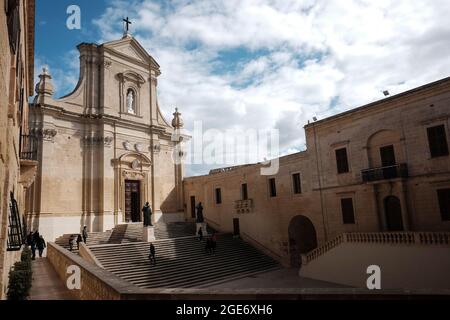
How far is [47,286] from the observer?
10.7 meters

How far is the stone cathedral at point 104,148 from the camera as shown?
70.6ft

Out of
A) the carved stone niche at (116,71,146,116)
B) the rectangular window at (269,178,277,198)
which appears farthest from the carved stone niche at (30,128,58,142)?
the rectangular window at (269,178,277,198)

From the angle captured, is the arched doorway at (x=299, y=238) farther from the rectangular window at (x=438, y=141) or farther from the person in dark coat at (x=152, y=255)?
the rectangular window at (x=438, y=141)

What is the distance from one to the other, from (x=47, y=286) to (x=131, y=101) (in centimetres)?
1944

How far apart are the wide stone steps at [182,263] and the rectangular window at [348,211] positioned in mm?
6026

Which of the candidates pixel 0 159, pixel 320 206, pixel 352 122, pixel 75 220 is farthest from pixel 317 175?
pixel 0 159

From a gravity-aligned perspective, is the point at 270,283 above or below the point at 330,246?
below

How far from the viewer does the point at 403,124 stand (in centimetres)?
1727

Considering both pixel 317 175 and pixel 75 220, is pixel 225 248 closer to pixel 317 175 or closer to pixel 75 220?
pixel 317 175

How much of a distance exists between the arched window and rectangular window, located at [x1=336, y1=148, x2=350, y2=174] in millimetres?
16953

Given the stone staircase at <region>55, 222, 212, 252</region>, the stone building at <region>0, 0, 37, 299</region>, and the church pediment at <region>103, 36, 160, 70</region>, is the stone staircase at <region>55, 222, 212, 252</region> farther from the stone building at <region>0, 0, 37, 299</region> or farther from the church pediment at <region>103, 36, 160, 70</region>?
the church pediment at <region>103, 36, 160, 70</region>

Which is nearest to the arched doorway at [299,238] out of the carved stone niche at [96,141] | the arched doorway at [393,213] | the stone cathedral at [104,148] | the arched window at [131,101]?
the arched doorway at [393,213]

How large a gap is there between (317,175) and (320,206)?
199 centimetres

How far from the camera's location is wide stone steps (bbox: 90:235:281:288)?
56.0ft
